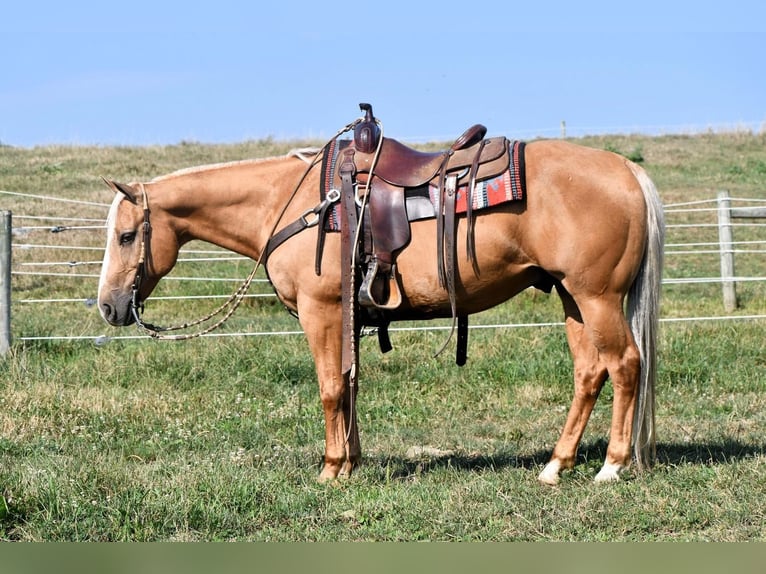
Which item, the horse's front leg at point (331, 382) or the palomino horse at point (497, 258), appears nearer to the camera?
the palomino horse at point (497, 258)

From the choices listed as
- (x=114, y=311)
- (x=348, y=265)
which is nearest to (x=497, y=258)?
(x=348, y=265)

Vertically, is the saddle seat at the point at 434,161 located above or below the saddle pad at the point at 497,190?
above

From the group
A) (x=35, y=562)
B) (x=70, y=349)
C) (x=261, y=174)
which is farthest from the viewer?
(x=70, y=349)

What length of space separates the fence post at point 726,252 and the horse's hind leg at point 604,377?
22.0ft

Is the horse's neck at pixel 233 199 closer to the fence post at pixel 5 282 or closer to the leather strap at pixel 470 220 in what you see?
the leather strap at pixel 470 220

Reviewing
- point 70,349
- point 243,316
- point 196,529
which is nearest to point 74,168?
point 243,316

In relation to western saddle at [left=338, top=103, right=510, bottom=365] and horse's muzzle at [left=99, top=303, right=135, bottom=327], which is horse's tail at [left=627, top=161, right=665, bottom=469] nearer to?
western saddle at [left=338, top=103, right=510, bottom=365]

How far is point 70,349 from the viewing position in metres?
9.25

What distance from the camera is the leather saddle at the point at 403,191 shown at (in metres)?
5.36

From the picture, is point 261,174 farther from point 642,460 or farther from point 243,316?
point 243,316

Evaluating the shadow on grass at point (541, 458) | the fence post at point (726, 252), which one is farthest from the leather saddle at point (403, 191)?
the fence post at point (726, 252)

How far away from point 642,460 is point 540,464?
71cm

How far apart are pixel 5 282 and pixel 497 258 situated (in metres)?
6.22

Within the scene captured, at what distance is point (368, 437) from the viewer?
6867mm
